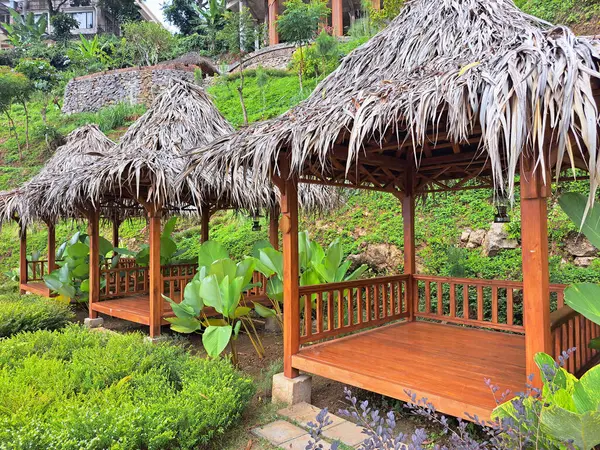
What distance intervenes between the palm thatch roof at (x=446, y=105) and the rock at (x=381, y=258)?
3.12 meters

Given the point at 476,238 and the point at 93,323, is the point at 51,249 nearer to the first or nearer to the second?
the point at 93,323

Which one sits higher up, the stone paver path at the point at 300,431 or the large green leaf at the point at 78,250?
the large green leaf at the point at 78,250

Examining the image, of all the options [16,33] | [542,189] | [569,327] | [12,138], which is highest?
[16,33]

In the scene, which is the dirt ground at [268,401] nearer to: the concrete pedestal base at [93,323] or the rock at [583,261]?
the concrete pedestal base at [93,323]

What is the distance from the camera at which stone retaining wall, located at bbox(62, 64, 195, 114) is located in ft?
68.5

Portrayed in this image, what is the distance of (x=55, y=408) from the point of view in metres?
2.79

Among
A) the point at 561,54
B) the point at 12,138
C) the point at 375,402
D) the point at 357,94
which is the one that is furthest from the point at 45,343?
the point at 12,138

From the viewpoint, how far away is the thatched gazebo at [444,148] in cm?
219

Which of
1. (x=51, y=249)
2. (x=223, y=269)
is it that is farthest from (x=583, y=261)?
(x=51, y=249)

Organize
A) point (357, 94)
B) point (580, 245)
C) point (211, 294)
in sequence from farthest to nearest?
point (580, 245), point (211, 294), point (357, 94)

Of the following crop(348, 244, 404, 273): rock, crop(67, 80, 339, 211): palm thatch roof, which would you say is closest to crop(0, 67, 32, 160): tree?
crop(67, 80, 339, 211): palm thatch roof

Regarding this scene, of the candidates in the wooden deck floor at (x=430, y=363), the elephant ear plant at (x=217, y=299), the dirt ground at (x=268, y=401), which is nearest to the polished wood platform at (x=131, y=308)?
the dirt ground at (x=268, y=401)

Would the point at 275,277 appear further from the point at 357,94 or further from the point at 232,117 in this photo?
the point at 232,117

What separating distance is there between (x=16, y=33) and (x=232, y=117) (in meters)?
21.1
